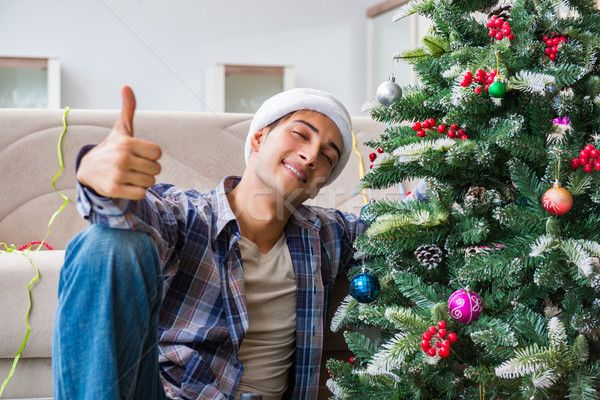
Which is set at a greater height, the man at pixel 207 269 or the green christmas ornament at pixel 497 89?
the green christmas ornament at pixel 497 89

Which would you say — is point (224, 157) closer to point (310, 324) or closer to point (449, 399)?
point (310, 324)

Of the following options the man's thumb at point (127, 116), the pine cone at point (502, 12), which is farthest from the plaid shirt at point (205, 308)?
the pine cone at point (502, 12)

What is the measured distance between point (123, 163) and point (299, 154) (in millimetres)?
486

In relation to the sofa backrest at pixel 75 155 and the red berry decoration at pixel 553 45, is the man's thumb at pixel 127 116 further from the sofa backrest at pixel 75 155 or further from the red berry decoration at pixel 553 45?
the sofa backrest at pixel 75 155

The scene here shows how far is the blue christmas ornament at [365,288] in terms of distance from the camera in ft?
3.34

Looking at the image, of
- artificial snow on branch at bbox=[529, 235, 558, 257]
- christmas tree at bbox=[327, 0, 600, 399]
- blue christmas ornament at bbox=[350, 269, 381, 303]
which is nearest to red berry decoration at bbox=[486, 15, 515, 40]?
christmas tree at bbox=[327, 0, 600, 399]

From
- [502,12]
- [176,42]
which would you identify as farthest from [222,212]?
[176,42]

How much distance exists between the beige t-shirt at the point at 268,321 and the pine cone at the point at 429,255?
306 mm

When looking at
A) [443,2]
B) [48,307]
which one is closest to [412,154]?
[443,2]

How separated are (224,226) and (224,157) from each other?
77 cm

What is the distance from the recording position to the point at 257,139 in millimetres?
1298

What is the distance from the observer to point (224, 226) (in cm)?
109

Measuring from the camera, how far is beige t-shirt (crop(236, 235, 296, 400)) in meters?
1.12

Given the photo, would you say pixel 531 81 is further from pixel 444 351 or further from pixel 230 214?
pixel 230 214
